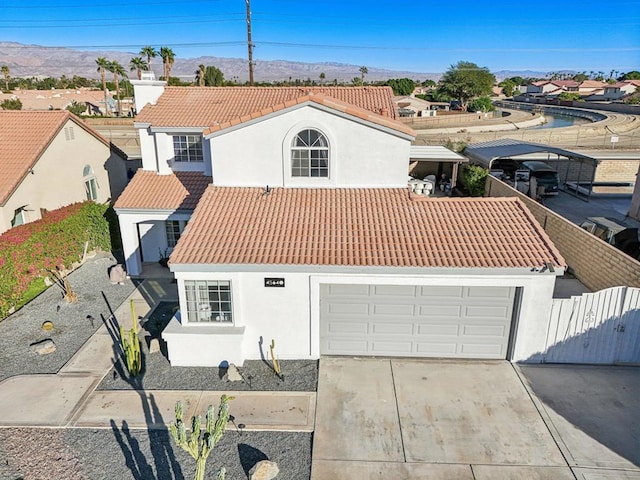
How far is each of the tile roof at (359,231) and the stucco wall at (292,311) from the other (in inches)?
18.5

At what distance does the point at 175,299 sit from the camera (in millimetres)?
16328

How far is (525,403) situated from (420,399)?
250cm

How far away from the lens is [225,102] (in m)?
20.3

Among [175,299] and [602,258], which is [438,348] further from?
[175,299]

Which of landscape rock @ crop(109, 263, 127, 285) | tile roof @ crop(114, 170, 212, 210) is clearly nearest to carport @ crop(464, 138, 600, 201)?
tile roof @ crop(114, 170, 212, 210)

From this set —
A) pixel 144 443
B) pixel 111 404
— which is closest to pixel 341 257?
pixel 144 443

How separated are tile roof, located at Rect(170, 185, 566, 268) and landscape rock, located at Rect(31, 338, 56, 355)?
5153mm

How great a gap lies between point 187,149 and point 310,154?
7.11m

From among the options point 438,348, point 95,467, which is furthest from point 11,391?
point 438,348

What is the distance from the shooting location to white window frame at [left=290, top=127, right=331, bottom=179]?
47.9ft

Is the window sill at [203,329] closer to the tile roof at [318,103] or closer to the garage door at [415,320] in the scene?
the garage door at [415,320]

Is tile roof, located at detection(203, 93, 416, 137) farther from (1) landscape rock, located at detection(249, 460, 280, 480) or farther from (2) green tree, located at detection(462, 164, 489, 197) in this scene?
(2) green tree, located at detection(462, 164, 489, 197)

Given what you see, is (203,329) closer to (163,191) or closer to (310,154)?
(310,154)

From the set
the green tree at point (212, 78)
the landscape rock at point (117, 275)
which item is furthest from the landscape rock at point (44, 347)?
the green tree at point (212, 78)
